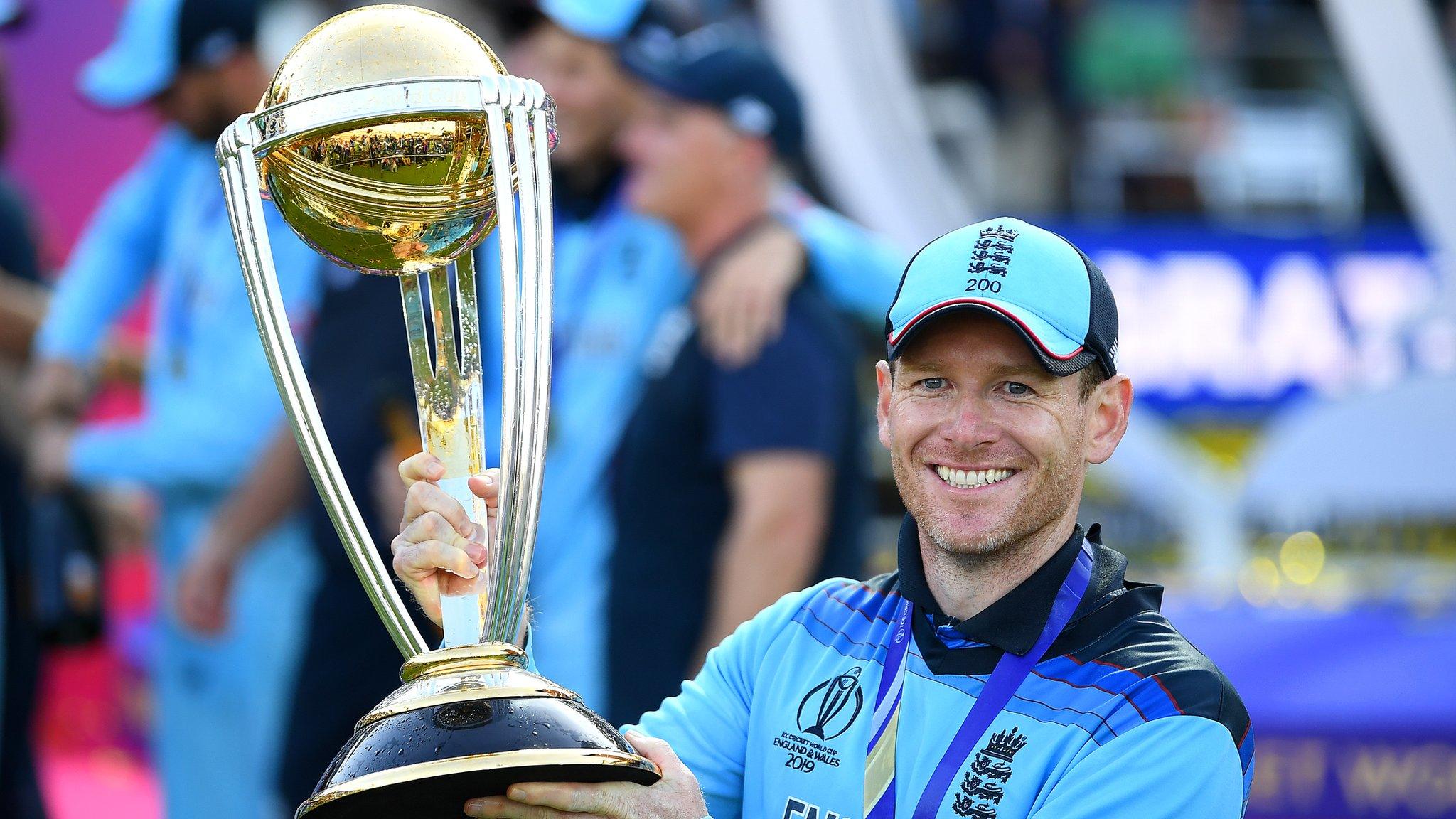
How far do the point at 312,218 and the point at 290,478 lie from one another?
3112mm

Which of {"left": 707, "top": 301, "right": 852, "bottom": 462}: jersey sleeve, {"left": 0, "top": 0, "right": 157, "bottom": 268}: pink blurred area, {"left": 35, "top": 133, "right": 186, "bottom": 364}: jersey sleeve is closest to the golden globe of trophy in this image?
{"left": 707, "top": 301, "right": 852, "bottom": 462}: jersey sleeve

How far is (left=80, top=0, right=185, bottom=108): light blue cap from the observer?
5012 millimetres

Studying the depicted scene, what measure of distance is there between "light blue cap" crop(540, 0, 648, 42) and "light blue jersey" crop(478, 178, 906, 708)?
0.49m

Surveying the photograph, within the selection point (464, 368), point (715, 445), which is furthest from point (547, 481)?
point (464, 368)

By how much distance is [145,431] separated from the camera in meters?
4.94

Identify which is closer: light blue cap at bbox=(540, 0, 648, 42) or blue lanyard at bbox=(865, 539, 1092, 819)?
blue lanyard at bbox=(865, 539, 1092, 819)

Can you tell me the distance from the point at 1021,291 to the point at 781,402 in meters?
2.27

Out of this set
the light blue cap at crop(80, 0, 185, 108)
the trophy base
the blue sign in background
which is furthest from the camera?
the blue sign in background

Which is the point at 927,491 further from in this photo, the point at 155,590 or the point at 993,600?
the point at 155,590

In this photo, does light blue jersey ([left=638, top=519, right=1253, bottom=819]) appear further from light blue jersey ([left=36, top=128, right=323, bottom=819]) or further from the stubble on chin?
light blue jersey ([left=36, top=128, right=323, bottom=819])

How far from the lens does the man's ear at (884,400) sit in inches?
77.1

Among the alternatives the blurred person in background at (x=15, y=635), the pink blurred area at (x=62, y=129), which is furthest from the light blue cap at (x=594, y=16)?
the pink blurred area at (x=62, y=129)

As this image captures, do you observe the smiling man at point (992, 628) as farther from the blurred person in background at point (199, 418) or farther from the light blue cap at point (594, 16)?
the blurred person in background at point (199, 418)

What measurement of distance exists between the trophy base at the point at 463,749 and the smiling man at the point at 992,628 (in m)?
0.06
